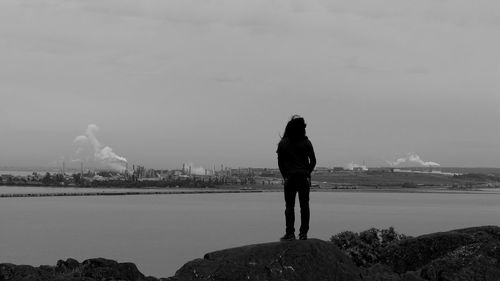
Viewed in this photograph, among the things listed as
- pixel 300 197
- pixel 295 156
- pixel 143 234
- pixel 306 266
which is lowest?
pixel 143 234

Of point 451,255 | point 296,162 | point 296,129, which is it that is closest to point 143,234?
point 451,255

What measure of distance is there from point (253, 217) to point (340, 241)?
262 feet

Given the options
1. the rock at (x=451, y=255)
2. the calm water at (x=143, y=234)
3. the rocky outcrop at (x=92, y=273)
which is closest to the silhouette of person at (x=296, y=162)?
the rock at (x=451, y=255)

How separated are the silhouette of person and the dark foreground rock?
38.7 inches

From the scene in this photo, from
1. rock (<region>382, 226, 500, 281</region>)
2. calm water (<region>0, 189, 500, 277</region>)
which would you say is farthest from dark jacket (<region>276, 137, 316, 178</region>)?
calm water (<region>0, 189, 500, 277</region>)

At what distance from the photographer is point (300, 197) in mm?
13008

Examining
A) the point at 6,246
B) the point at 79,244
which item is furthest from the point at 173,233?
the point at 6,246

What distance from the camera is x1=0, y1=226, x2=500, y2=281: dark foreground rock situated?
11164 millimetres

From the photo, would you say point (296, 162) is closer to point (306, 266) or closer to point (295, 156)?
point (295, 156)

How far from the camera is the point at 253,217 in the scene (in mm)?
102000

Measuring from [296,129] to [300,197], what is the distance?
1449 mm

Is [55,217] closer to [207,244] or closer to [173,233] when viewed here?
[173,233]

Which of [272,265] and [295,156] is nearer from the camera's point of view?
[272,265]

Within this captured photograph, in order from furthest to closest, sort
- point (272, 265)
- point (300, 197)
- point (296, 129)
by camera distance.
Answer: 1. point (300, 197)
2. point (296, 129)
3. point (272, 265)
